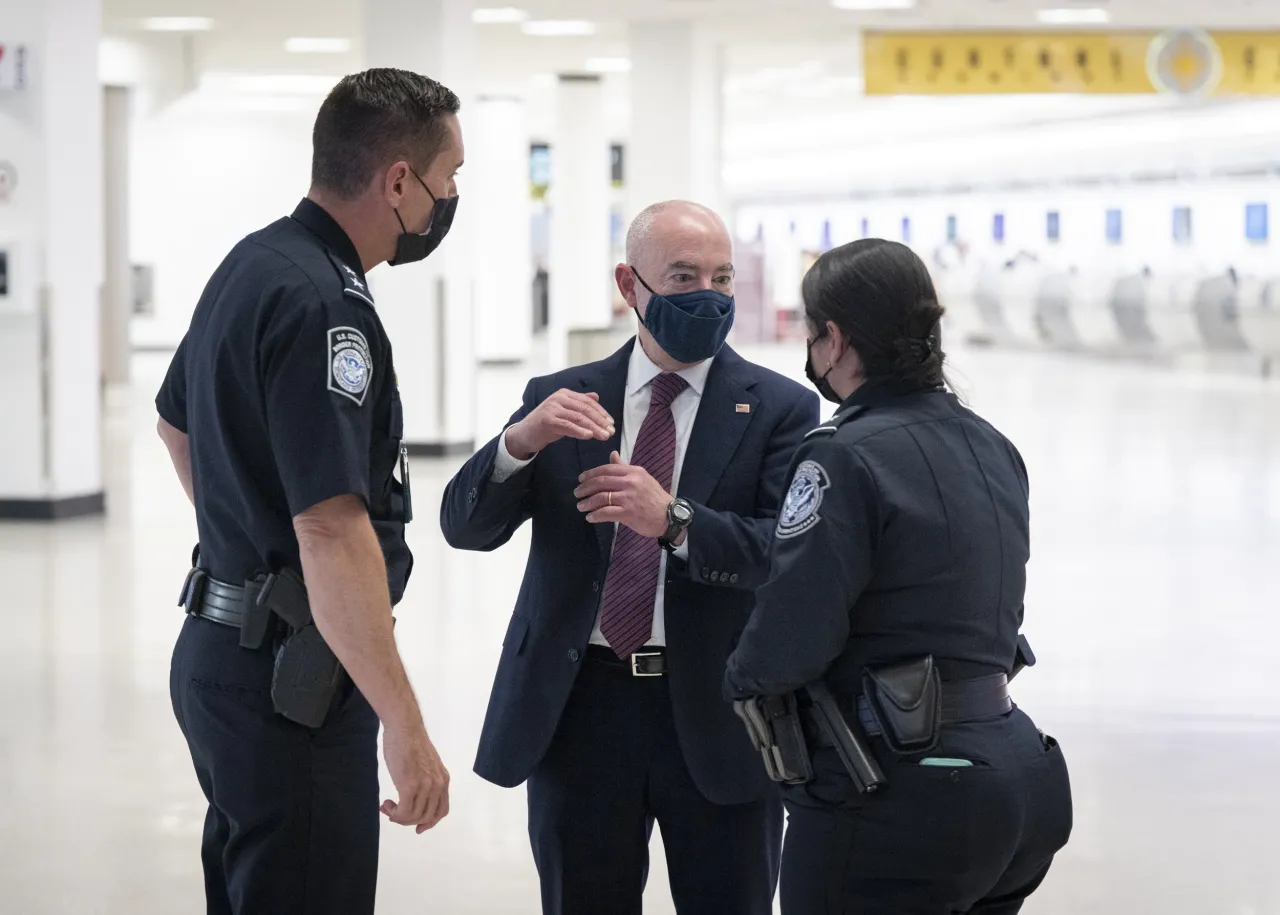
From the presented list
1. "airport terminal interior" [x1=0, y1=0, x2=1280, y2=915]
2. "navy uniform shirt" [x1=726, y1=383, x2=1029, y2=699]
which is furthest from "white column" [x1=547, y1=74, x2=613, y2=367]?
"navy uniform shirt" [x1=726, y1=383, x2=1029, y2=699]

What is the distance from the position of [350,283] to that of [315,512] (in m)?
0.36

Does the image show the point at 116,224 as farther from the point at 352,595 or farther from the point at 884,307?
the point at 884,307

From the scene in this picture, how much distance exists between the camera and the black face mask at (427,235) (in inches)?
103

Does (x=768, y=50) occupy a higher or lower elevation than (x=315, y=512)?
higher

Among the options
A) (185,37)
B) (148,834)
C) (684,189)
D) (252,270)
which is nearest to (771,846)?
(252,270)

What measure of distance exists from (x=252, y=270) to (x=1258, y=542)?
29.0 ft

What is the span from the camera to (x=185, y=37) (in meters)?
18.9

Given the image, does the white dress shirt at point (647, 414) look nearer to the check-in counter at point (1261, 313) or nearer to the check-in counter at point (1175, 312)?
the check-in counter at point (1261, 313)

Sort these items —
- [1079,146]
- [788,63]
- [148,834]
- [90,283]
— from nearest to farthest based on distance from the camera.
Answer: [148,834] < [90,283] < [788,63] < [1079,146]

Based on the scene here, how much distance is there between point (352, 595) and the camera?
2.36 metres

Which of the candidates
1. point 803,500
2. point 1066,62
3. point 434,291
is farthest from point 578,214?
point 803,500

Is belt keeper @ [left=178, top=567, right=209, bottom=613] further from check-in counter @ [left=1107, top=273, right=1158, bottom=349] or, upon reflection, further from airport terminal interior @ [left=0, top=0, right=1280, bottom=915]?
check-in counter @ [left=1107, top=273, right=1158, bottom=349]

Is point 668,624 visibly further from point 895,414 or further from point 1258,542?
point 1258,542

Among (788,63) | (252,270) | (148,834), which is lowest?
(148,834)
